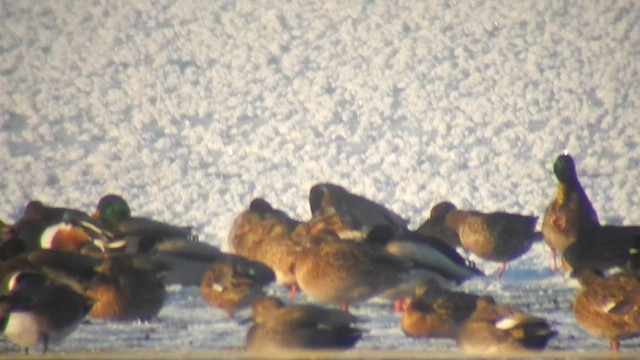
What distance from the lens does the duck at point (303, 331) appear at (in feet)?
19.9

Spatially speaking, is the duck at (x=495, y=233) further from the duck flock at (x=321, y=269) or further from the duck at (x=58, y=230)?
the duck at (x=58, y=230)

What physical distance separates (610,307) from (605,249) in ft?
6.57

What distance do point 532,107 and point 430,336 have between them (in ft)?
17.7

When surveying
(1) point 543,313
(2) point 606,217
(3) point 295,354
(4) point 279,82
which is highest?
(4) point 279,82

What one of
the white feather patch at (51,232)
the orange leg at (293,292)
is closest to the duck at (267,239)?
the orange leg at (293,292)

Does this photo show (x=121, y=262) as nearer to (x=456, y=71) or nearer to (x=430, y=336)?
(x=430, y=336)

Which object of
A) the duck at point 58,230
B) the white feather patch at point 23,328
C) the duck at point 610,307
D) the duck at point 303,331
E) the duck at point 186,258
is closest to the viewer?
the duck at point 303,331

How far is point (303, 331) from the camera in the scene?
6094mm

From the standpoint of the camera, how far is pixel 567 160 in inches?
357

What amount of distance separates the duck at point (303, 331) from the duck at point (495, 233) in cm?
250

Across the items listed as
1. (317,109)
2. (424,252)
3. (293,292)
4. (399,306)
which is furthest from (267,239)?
(317,109)

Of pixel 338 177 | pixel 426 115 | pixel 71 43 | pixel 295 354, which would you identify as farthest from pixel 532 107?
pixel 295 354

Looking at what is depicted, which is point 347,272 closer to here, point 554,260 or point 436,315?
point 436,315

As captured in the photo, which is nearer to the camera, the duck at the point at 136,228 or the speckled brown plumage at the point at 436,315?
the speckled brown plumage at the point at 436,315
